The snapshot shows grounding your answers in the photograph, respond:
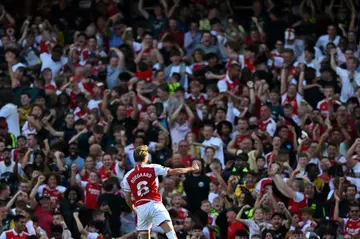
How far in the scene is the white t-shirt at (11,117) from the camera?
96.2 ft

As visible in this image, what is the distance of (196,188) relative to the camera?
2703cm

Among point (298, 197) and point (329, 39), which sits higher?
point (329, 39)

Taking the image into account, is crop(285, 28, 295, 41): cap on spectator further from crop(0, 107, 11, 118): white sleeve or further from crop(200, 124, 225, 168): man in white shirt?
crop(0, 107, 11, 118): white sleeve

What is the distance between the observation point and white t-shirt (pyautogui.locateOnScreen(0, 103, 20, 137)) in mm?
29323

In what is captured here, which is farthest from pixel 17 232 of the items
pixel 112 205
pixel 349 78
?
pixel 349 78

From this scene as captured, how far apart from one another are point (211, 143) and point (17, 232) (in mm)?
4658

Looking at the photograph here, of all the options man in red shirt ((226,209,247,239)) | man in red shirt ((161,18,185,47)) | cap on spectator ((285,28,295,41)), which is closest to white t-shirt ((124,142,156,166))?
man in red shirt ((226,209,247,239))

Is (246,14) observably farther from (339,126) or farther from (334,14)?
(339,126)

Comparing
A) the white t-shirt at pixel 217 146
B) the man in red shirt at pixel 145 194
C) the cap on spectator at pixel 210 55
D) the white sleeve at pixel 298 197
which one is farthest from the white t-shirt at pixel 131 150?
the man in red shirt at pixel 145 194

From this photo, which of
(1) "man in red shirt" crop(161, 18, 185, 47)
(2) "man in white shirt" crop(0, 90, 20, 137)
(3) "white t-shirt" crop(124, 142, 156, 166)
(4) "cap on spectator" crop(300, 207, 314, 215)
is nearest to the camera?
(4) "cap on spectator" crop(300, 207, 314, 215)

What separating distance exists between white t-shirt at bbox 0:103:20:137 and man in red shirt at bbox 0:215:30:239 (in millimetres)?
4098

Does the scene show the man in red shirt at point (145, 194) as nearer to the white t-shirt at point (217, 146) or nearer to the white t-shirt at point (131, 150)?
the white t-shirt at point (131, 150)

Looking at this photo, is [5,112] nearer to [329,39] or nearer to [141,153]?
[329,39]

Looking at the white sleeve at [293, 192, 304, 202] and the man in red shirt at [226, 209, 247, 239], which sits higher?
the man in red shirt at [226, 209, 247, 239]
